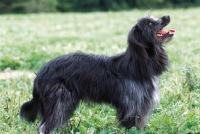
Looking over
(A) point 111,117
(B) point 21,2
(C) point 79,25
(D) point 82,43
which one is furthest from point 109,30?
(B) point 21,2

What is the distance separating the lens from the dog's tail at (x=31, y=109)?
15.1ft

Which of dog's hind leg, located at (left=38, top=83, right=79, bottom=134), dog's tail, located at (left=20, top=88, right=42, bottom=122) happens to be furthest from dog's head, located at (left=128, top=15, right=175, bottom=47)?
dog's tail, located at (left=20, top=88, right=42, bottom=122)

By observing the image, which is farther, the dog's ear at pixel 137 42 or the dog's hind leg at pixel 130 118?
the dog's hind leg at pixel 130 118

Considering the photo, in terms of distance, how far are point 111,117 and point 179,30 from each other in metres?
9.41

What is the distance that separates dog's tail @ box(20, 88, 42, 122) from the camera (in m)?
4.61

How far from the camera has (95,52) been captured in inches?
378

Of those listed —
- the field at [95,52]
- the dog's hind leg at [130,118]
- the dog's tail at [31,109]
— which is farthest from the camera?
the field at [95,52]

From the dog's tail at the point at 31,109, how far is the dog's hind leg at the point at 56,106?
277 mm

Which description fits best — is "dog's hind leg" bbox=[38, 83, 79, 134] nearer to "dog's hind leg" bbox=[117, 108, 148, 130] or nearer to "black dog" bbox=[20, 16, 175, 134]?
"black dog" bbox=[20, 16, 175, 134]

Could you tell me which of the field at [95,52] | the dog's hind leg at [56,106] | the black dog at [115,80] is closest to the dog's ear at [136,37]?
the black dog at [115,80]

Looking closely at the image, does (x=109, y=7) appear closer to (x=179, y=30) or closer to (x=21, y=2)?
A: (x=21, y=2)

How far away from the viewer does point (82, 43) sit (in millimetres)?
10898

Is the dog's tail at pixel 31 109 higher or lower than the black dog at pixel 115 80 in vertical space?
lower

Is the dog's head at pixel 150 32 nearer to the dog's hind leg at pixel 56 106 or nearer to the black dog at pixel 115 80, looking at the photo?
→ the black dog at pixel 115 80
